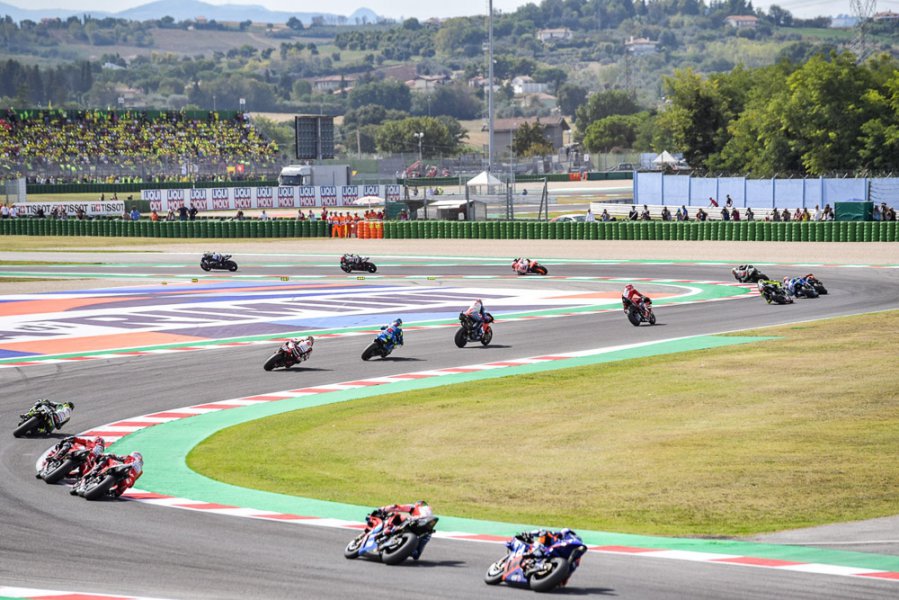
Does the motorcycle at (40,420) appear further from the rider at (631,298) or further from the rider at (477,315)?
the rider at (631,298)

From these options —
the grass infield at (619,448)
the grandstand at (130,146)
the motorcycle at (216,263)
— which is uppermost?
the grandstand at (130,146)

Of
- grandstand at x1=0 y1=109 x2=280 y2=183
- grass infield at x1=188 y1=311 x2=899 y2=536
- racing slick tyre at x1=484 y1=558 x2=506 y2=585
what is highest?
grandstand at x1=0 y1=109 x2=280 y2=183

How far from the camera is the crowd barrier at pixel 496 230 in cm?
5400

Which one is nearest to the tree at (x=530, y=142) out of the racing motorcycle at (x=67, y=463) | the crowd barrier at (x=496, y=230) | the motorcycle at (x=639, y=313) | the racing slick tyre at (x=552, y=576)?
the crowd barrier at (x=496, y=230)

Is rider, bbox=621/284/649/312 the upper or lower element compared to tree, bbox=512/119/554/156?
lower

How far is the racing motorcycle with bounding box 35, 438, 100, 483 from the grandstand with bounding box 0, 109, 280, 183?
93060mm

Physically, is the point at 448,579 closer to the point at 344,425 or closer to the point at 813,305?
the point at 344,425

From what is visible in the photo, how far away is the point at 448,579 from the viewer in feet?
34.3

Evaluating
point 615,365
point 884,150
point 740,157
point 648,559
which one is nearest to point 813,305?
point 615,365

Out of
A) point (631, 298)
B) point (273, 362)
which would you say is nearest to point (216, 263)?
point (631, 298)

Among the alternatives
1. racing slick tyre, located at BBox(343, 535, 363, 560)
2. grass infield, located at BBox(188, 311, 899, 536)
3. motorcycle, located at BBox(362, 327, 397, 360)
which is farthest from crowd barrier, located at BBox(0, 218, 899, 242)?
racing slick tyre, located at BBox(343, 535, 363, 560)

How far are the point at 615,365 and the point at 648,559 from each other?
44.7ft

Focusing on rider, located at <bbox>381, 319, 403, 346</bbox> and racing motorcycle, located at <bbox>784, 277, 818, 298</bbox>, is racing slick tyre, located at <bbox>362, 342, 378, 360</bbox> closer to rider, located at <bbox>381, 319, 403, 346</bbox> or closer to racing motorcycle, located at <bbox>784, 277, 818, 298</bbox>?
rider, located at <bbox>381, 319, 403, 346</bbox>

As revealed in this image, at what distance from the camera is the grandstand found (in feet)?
356
